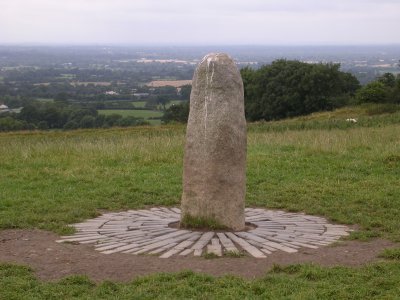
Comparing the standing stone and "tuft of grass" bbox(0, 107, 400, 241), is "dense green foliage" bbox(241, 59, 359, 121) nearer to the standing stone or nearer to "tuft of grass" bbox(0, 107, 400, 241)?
"tuft of grass" bbox(0, 107, 400, 241)

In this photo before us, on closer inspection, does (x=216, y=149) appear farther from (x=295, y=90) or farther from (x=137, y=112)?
(x=137, y=112)

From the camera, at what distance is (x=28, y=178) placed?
13.3m

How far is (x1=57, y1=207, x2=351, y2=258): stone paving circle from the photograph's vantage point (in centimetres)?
795

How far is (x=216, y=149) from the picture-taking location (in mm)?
8914

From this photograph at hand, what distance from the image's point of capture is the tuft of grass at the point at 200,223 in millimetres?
8922

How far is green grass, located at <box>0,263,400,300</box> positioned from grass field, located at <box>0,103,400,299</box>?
0.01 metres

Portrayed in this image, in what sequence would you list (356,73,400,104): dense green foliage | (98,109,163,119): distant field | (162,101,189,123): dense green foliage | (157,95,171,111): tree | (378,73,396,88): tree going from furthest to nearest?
(157,95,171,111): tree
(98,109,163,119): distant field
(162,101,189,123): dense green foliage
(378,73,396,88): tree
(356,73,400,104): dense green foliage

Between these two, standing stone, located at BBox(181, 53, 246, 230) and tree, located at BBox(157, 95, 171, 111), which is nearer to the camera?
standing stone, located at BBox(181, 53, 246, 230)

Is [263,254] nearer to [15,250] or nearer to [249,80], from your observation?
[15,250]

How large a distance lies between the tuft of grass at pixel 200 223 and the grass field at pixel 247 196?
1.65m

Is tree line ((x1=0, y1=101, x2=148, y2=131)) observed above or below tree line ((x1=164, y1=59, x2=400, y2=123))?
below

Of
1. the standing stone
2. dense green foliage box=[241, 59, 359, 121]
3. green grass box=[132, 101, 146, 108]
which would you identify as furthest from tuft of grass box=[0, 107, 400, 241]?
green grass box=[132, 101, 146, 108]

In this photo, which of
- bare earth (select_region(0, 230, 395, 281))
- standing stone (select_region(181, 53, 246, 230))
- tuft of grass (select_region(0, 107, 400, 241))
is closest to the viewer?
bare earth (select_region(0, 230, 395, 281))

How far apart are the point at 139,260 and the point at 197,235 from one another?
1324mm
